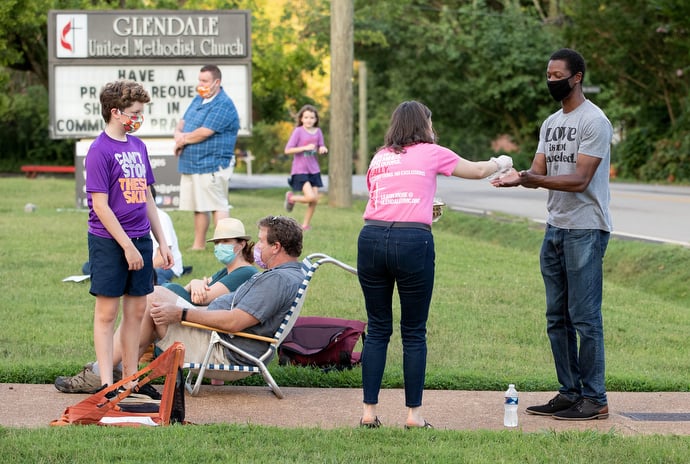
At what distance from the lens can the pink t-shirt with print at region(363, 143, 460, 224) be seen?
5918 mm

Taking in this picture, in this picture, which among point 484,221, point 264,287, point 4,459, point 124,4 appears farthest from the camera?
point 124,4

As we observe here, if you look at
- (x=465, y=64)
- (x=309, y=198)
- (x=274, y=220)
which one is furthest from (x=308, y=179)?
(x=465, y=64)

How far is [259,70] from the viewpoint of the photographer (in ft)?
118

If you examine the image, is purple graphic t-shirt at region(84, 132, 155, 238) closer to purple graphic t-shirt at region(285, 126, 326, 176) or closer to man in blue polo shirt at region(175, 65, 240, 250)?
man in blue polo shirt at region(175, 65, 240, 250)

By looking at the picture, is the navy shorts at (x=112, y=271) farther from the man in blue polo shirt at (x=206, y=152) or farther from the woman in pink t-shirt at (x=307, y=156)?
the woman in pink t-shirt at (x=307, y=156)

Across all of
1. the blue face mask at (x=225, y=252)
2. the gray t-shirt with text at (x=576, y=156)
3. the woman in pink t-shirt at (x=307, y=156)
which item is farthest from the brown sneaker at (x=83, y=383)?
the woman in pink t-shirt at (x=307, y=156)

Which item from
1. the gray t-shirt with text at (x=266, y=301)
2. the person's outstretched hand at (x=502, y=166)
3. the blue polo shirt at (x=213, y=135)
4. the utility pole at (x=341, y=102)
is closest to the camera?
the person's outstretched hand at (x=502, y=166)

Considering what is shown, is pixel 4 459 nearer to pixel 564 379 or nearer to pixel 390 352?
pixel 564 379

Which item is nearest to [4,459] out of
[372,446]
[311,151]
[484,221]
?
[372,446]

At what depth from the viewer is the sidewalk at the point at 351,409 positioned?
6.35m

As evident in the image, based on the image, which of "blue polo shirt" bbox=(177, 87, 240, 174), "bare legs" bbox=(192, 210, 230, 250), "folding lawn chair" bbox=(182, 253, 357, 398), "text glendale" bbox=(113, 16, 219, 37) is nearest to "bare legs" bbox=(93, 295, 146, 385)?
"folding lawn chair" bbox=(182, 253, 357, 398)

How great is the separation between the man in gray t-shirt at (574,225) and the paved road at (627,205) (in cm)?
856

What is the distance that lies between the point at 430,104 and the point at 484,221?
106 ft

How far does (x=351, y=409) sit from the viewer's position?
266 inches
